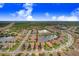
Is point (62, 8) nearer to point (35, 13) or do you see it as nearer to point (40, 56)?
point (35, 13)

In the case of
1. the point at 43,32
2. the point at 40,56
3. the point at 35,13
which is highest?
the point at 35,13

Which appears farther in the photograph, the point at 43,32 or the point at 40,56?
the point at 43,32

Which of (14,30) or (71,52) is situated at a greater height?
(14,30)

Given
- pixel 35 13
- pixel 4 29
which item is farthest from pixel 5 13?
pixel 35 13

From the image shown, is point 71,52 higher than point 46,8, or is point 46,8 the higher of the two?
point 46,8

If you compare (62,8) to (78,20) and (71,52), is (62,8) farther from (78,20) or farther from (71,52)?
(71,52)

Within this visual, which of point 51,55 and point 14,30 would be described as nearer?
point 51,55

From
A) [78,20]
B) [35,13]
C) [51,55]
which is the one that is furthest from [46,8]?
[51,55]
